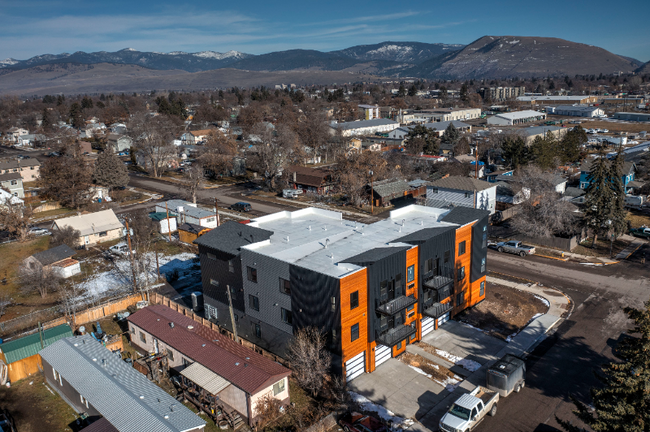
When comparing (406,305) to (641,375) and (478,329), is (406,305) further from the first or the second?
(641,375)

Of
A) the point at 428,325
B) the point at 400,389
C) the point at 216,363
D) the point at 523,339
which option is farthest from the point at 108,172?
the point at 523,339

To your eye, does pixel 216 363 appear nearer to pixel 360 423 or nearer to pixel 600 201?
pixel 360 423

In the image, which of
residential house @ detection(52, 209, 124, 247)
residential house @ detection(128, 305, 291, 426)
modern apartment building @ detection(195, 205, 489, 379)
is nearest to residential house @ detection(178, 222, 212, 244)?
residential house @ detection(52, 209, 124, 247)

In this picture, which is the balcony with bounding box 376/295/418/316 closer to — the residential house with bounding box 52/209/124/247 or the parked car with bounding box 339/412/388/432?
the parked car with bounding box 339/412/388/432

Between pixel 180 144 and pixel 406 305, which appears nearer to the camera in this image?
pixel 406 305

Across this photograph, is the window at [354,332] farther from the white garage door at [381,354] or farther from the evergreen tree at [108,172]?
the evergreen tree at [108,172]

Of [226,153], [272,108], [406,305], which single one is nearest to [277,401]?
[406,305]

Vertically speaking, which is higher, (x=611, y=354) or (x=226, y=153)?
(x=226, y=153)
